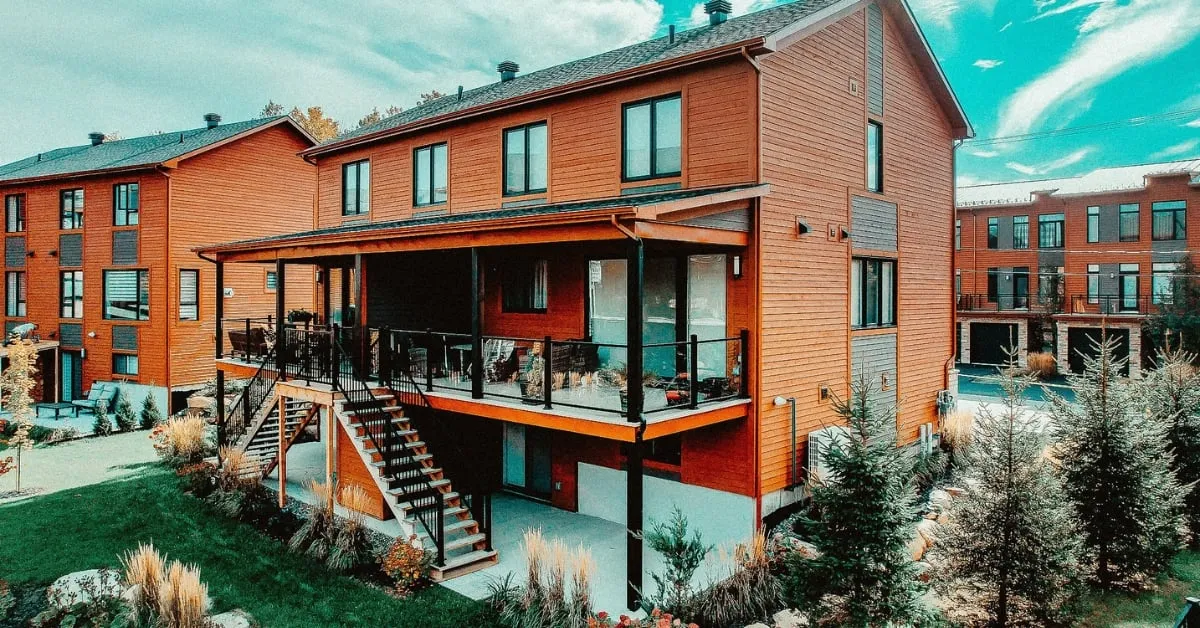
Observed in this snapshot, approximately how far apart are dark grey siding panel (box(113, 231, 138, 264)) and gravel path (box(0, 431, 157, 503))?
6.63 m

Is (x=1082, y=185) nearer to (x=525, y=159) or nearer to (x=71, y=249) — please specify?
(x=525, y=159)

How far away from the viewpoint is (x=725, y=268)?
11.7m

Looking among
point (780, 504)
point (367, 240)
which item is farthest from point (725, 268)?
point (367, 240)

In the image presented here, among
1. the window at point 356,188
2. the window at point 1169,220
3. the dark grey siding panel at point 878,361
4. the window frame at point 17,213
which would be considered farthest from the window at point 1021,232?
the window frame at point 17,213

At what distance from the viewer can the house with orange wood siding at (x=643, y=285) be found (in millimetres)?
11117

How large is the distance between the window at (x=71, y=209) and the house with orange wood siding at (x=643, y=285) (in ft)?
46.4

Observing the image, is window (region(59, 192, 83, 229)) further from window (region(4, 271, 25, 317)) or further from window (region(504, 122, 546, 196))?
window (region(504, 122, 546, 196))

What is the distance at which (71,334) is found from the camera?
27.0 m

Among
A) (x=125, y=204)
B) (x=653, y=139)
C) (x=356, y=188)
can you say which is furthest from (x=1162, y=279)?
(x=125, y=204)

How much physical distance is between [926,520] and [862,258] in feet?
16.5

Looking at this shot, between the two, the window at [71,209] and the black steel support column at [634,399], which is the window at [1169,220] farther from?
the window at [71,209]

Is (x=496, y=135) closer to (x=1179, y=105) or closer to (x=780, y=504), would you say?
(x=780, y=504)

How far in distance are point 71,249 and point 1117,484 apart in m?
32.8

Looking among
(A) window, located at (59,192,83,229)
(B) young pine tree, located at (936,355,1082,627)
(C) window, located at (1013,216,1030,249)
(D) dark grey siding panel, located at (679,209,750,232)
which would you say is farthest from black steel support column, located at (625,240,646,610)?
(C) window, located at (1013,216,1030,249)
